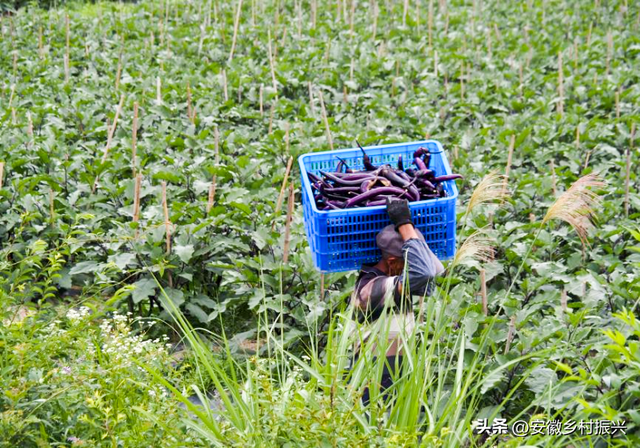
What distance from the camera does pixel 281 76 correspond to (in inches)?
355

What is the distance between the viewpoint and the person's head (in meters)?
3.85

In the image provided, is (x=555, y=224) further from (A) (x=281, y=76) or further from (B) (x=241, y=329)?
(A) (x=281, y=76)

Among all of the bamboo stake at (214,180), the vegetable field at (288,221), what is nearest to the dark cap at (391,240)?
the vegetable field at (288,221)

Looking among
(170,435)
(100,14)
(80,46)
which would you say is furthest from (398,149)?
(100,14)

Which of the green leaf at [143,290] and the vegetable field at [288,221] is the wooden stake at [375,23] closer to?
the vegetable field at [288,221]

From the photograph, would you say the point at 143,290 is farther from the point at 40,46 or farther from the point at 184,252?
the point at 40,46

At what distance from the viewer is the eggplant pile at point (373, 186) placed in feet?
13.1

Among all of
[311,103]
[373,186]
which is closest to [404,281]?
[373,186]

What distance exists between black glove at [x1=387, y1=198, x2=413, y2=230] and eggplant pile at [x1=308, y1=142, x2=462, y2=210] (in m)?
0.08

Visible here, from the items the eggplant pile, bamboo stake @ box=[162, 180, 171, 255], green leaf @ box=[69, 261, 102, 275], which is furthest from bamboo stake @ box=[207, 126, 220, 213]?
the eggplant pile

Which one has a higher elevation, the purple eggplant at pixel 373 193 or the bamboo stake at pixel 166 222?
the purple eggplant at pixel 373 193

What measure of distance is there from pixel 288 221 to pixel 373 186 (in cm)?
95

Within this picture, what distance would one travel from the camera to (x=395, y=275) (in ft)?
13.1

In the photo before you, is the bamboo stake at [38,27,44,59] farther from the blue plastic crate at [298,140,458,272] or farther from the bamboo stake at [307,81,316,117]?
the blue plastic crate at [298,140,458,272]
